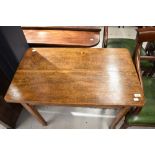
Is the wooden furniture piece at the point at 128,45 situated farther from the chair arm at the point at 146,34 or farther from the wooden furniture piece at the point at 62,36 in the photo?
the chair arm at the point at 146,34

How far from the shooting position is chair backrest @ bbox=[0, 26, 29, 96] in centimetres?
103

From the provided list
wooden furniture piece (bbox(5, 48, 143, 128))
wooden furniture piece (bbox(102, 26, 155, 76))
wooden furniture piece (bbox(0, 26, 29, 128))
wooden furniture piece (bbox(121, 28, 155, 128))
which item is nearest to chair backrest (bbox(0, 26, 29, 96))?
wooden furniture piece (bbox(0, 26, 29, 128))

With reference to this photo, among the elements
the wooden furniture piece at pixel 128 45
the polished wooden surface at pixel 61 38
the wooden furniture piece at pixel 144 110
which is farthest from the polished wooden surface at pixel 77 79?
the wooden furniture piece at pixel 128 45

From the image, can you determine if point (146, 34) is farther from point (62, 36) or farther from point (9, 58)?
point (9, 58)

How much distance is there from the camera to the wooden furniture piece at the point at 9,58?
1037 millimetres

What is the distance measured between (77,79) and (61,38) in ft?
2.22

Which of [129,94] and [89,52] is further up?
[89,52]

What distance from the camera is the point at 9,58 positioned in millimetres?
1121

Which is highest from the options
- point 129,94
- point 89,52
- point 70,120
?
point 89,52

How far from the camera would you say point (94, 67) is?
0.96m

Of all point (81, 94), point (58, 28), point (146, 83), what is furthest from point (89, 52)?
point (58, 28)

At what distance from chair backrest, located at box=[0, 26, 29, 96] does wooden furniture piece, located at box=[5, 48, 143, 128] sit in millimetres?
153
